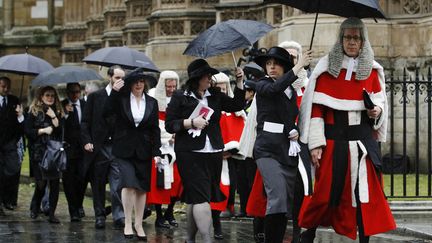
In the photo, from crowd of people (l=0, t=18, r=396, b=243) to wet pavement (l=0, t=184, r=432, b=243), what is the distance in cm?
20

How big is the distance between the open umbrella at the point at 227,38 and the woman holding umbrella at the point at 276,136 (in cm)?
135

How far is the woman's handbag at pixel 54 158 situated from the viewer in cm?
1373

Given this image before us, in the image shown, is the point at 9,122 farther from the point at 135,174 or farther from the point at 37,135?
the point at 135,174

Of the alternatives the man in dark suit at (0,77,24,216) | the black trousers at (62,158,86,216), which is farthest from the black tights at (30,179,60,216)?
the man in dark suit at (0,77,24,216)

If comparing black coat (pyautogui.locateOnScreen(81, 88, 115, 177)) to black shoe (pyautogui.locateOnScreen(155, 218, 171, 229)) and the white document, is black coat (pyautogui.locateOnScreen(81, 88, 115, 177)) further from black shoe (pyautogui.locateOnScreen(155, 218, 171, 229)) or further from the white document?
the white document

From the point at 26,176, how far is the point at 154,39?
5322 millimetres

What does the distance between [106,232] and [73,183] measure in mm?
1686

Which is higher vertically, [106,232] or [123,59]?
[123,59]

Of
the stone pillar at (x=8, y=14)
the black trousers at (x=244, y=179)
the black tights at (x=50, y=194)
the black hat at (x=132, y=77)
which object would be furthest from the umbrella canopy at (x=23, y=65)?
the stone pillar at (x=8, y=14)

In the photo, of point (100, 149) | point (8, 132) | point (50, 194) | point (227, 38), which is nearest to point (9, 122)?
point (8, 132)

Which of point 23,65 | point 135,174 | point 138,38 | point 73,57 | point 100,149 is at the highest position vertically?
point 73,57

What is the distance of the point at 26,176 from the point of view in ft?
72.3

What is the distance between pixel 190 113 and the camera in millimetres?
10852

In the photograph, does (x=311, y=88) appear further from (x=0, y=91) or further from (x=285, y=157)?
(x=0, y=91)
